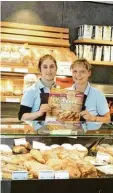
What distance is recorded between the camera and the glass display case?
186cm

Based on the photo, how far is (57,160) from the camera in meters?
2.03

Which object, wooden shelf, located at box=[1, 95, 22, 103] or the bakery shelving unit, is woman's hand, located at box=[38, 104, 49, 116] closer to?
wooden shelf, located at box=[1, 95, 22, 103]

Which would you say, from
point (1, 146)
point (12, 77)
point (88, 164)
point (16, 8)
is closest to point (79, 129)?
point (88, 164)

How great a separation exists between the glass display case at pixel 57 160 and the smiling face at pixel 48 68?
2.21 feet

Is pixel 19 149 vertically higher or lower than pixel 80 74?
lower

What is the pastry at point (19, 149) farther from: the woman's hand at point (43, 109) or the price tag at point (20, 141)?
the woman's hand at point (43, 109)

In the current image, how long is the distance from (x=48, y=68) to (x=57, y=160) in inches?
44.1

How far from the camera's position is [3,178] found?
185 cm


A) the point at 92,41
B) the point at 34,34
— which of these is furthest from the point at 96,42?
the point at 34,34

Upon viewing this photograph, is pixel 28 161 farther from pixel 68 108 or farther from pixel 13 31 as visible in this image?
pixel 13 31

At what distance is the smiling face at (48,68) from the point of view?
2972 mm

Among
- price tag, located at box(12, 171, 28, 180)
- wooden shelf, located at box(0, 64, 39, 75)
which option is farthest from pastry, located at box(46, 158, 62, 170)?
wooden shelf, located at box(0, 64, 39, 75)

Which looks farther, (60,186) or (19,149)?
(19,149)

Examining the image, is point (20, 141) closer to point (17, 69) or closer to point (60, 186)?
point (60, 186)
